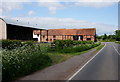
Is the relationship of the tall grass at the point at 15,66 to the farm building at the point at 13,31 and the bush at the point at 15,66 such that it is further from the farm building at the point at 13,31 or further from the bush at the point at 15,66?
the farm building at the point at 13,31

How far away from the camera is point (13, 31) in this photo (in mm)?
36406

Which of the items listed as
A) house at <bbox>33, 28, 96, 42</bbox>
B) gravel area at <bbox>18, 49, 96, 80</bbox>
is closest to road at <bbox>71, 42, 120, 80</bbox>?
gravel area at <bbox>18, 49, 96, 80</bbox>

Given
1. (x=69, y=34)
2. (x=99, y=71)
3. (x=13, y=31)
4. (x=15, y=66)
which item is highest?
(x=69, y=34)

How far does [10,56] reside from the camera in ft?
31.3

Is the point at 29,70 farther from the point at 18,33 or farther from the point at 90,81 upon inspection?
the point at 18,33

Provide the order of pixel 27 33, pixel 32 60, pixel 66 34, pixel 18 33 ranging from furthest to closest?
pixel 66 34 < pixel 27 33 < pixel 18 33 < pixel 32 60

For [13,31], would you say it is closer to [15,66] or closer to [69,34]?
[15,66]

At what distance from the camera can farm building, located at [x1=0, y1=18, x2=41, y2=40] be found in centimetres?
3072

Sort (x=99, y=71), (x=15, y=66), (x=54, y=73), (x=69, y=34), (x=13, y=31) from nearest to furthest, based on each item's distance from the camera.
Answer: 1. (x=15, y=66)
2. (x=54, y=73)
3. (x=99, y=71)
4. (x=13, y=31)
5. (x=69, y=34)

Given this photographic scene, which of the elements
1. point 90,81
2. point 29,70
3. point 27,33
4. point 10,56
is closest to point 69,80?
point 90,81

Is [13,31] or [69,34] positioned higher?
[69,34]

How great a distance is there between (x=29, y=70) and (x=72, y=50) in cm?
1835

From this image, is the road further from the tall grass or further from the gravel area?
the tall grass

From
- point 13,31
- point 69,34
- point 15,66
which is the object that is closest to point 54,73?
point 15,66
